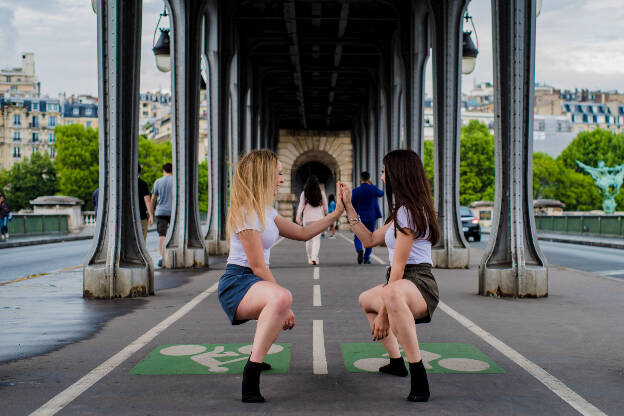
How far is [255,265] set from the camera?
5.21m

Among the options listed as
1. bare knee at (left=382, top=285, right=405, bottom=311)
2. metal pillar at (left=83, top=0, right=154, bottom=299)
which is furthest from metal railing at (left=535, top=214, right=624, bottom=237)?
bare knee at (left=382, top=285, right=405, bottom=311)

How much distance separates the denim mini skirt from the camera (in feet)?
17.1

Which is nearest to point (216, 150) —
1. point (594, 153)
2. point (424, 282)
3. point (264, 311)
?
point (424, 282)

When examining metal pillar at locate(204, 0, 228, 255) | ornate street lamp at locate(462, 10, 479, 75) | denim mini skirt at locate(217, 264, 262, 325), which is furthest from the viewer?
metal pillar at locate(204, 0, 228, 255)

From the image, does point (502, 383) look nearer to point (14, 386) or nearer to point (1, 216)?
point (14, 386)

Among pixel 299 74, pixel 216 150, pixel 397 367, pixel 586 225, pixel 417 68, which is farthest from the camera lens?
pixel 586 225

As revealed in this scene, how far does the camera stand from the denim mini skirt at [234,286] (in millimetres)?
5207

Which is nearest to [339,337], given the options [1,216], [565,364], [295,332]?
[295,332]

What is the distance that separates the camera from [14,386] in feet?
17.9

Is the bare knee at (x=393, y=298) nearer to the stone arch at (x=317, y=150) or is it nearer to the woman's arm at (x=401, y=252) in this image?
the woman's arm at (x=401, y=252)

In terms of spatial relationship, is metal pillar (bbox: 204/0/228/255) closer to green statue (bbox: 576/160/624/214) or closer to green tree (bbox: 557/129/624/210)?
green statue (bbox: 576/160/624/214)

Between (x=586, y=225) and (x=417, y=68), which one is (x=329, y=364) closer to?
(x=417, y=68)

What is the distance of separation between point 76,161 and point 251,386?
86851 millimetres

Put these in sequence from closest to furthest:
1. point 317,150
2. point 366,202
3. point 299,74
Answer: point 366,202, point 299,74, point 317,150
